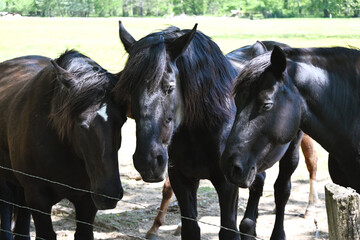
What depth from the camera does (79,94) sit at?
4.03 m

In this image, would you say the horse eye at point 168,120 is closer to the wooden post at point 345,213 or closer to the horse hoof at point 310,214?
the wooden post at point 345,213

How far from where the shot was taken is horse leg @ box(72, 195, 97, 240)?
14.6 ft

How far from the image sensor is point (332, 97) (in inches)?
144

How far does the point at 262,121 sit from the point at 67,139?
4.86ft

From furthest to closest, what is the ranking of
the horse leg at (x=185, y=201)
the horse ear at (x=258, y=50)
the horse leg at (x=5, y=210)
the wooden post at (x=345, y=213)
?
the horse ear at (x=258, y=50) → the horse leg at (x=5, y=210) → the horse leg at (x=185, y=201) → the wooden post at (x=345, y=213)

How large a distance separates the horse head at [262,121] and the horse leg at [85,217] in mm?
1369

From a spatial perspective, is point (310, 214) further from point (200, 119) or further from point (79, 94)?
point (79, 94)

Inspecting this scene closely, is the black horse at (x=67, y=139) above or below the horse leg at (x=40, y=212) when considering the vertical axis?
above

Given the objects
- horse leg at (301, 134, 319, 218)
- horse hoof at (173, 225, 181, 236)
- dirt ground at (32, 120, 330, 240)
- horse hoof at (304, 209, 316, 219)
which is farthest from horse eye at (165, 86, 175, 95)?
horse hoof at (304, 209, 316, 219)

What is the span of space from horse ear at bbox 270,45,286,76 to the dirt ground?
7.11ft

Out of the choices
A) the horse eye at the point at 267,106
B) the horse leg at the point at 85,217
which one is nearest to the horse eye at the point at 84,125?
the horse leg at the point at 85,217

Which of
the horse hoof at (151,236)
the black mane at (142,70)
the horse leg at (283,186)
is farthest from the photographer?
the horse hoof at (151,236)

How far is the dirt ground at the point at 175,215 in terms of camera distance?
5.94m

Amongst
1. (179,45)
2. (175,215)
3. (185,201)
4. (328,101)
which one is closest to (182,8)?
(175,215)
